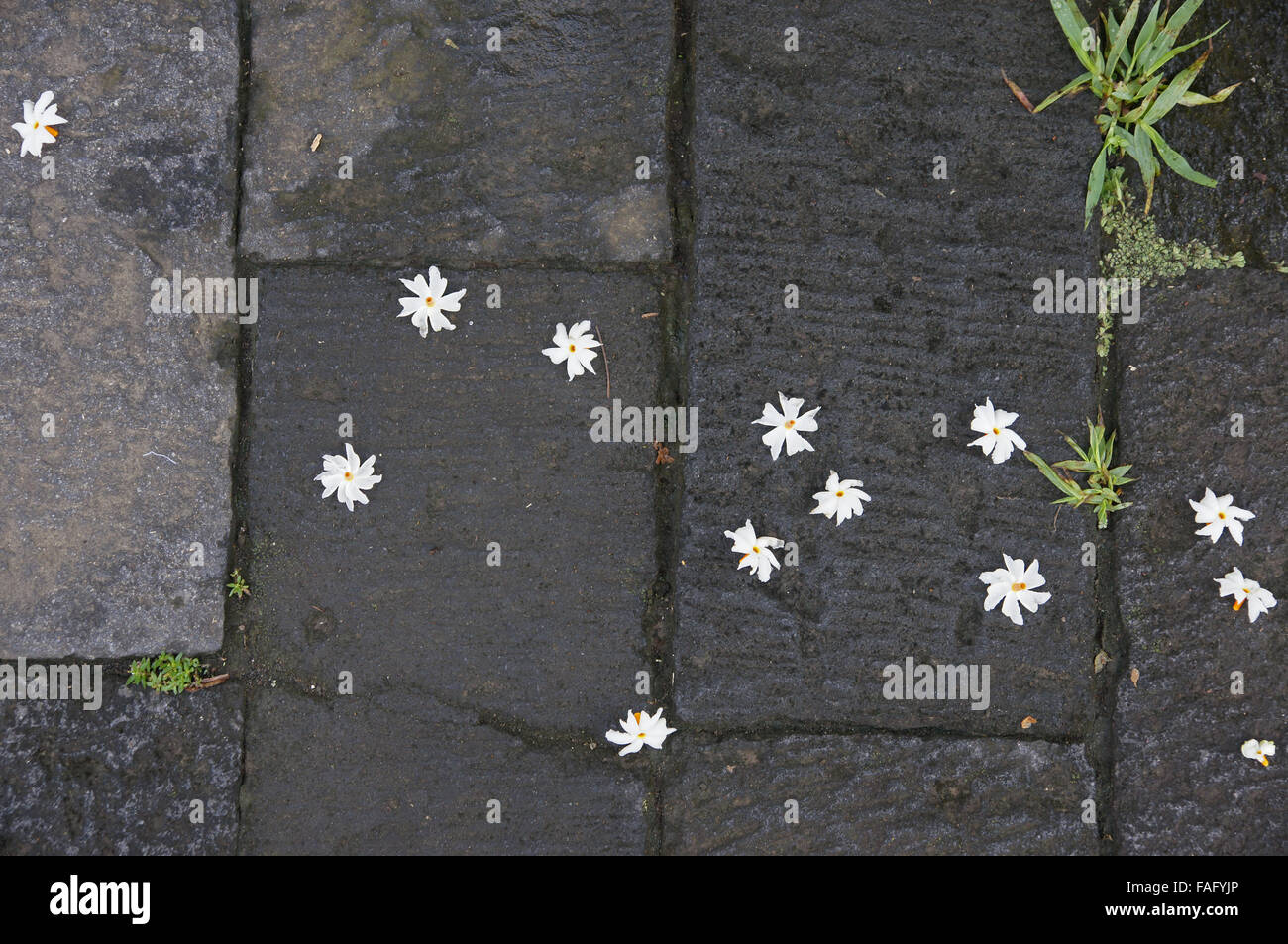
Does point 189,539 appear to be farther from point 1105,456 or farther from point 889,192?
point 1105,456

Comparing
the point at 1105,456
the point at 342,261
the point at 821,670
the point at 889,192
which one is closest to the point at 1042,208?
the point at 889,192

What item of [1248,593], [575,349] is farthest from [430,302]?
[1248,593]

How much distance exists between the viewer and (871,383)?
105 inches

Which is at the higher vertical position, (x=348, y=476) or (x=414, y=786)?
(x=348, y=476)

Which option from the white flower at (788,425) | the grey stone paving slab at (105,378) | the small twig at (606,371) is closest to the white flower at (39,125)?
the grey stone paving slab at (105,378)

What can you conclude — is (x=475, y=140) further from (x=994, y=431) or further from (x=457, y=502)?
(x=994, y=431)

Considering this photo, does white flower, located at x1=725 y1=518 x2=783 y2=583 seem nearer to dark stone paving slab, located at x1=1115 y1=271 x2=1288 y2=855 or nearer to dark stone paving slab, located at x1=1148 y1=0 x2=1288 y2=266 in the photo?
dark stone paving slab, located at x1=1115 y1=271 x2=1288 y2=855

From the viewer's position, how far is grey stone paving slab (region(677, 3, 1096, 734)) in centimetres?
266

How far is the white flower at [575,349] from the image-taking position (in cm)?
265

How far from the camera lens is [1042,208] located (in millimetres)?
2703

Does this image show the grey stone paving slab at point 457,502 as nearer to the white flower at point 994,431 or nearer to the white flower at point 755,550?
the white flower at point 755,550

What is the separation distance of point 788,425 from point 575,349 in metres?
0.65

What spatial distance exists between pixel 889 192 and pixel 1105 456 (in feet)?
3.24

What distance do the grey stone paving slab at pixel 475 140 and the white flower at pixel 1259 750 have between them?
7.19 feet
